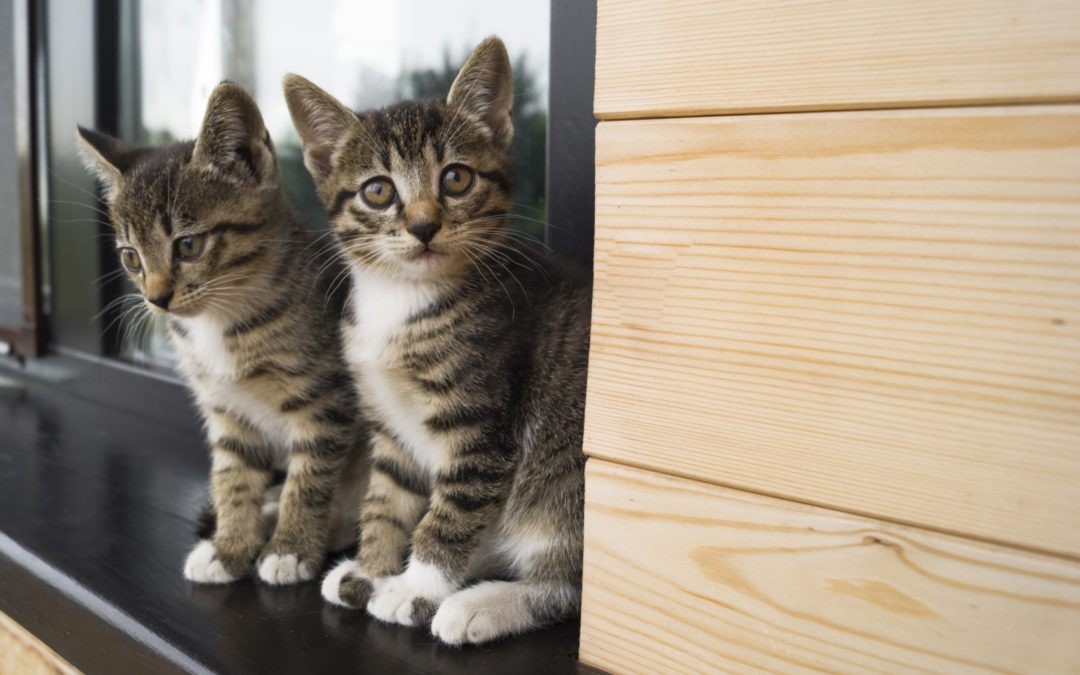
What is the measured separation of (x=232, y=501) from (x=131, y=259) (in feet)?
1.24

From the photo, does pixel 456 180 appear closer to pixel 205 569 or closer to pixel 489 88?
pixel 489 88

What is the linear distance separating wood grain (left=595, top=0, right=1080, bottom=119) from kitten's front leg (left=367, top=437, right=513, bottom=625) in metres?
0.45

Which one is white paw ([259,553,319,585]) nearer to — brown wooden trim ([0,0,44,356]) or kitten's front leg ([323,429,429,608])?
kitten's front leg ([323,429,429,608])

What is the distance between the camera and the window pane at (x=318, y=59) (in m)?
1.32

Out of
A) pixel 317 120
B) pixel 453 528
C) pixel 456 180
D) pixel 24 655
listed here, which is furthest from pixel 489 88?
pixel 24 655

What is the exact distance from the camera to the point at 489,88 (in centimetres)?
107

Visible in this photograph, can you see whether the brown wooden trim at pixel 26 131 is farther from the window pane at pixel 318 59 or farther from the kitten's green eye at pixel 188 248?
the kitten's green eye at pixel 188 248

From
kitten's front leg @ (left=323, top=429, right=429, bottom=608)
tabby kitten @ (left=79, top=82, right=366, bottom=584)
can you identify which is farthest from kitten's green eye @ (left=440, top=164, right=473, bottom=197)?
kitten's front leg @ (left=323, top=429, right=429, bottom=608)

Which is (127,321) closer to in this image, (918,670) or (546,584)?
(546,584)

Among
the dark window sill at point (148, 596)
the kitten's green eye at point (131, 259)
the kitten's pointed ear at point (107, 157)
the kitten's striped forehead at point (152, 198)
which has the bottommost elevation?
the dark window sill at point (148, 596)

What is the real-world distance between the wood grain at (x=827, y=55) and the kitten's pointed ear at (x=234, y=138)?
55 centimetres

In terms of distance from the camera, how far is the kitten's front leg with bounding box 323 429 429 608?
1049 millimetres

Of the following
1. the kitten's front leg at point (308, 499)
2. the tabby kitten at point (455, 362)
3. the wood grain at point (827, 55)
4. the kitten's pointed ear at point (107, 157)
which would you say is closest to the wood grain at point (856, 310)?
the wood grain at point (827, 55)

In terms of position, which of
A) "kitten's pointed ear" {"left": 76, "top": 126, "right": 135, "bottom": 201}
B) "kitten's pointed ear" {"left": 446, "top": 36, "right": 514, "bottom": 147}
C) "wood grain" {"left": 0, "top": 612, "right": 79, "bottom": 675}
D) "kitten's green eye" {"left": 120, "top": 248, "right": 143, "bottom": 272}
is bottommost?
"wood grain" {"left": 0, "top": 612, "right": 79, "bottom": 675}
